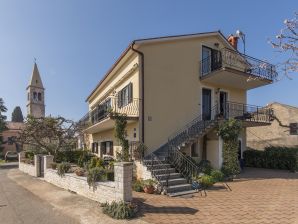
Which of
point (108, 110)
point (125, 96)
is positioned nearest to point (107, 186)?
point (108, 110)

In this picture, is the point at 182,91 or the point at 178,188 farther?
the point at 182,91

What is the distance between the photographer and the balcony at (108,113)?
A: 1506cm

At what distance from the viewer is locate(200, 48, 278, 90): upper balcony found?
17.2 m

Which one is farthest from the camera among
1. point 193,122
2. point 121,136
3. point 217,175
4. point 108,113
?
point 193,122

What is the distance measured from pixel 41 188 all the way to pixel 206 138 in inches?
394

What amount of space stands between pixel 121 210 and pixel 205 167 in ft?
25.0

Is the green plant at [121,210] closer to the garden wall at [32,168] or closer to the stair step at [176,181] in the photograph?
the stair step at [176,181]

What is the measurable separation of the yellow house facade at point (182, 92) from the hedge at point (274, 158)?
1045 millimetres

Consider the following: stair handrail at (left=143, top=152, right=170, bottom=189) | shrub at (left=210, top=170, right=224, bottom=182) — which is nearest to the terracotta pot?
stair handrail at (left=143, top=152, right=170, bottom=189)

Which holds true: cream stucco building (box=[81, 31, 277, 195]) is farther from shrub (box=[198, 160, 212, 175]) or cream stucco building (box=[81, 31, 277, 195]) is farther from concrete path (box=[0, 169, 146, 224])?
concrete path (box=[0, 169, 146, 224])

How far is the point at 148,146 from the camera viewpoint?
14969mm

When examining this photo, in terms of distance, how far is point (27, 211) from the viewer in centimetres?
937

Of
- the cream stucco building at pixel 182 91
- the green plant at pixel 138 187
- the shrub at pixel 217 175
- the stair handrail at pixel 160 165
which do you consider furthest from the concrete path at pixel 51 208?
the shrub at pixel 217 175

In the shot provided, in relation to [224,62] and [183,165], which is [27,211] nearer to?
[183,165]
